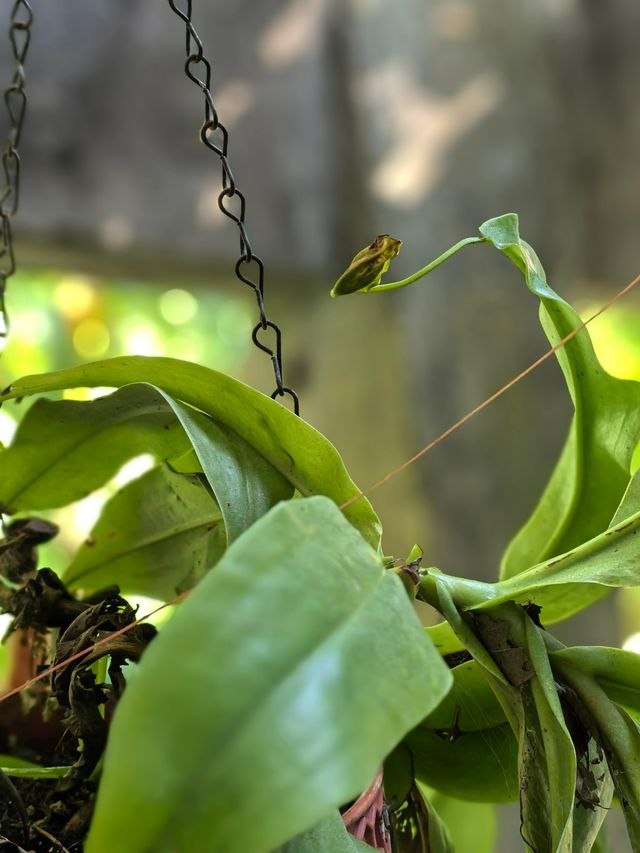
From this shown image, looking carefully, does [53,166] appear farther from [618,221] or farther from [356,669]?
[356,669]

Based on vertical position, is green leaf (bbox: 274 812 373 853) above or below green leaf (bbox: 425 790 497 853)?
above

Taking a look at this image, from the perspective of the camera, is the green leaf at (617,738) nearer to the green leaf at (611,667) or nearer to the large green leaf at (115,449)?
the green leaf at (611,667)

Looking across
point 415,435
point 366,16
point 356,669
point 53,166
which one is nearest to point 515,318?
point 415,435

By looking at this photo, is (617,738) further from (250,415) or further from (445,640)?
(250,415)

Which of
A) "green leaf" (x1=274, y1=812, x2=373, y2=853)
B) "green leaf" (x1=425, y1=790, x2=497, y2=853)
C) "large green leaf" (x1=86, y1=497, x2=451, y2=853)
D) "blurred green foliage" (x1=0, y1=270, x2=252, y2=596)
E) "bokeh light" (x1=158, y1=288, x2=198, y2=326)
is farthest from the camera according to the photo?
"bokeh light" (x1=158, y1=288, x2=198, y2=326)

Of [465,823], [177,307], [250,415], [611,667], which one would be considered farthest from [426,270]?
[177,307]

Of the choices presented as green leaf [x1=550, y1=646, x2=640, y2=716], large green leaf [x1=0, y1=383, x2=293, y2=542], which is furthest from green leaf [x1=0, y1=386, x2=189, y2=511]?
green leaf [x1=550, y1=646, x2=640, y2=716]

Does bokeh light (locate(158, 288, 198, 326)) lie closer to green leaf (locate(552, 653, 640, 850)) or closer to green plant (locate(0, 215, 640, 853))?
green plant (locate(0, 215, 640, 853))
